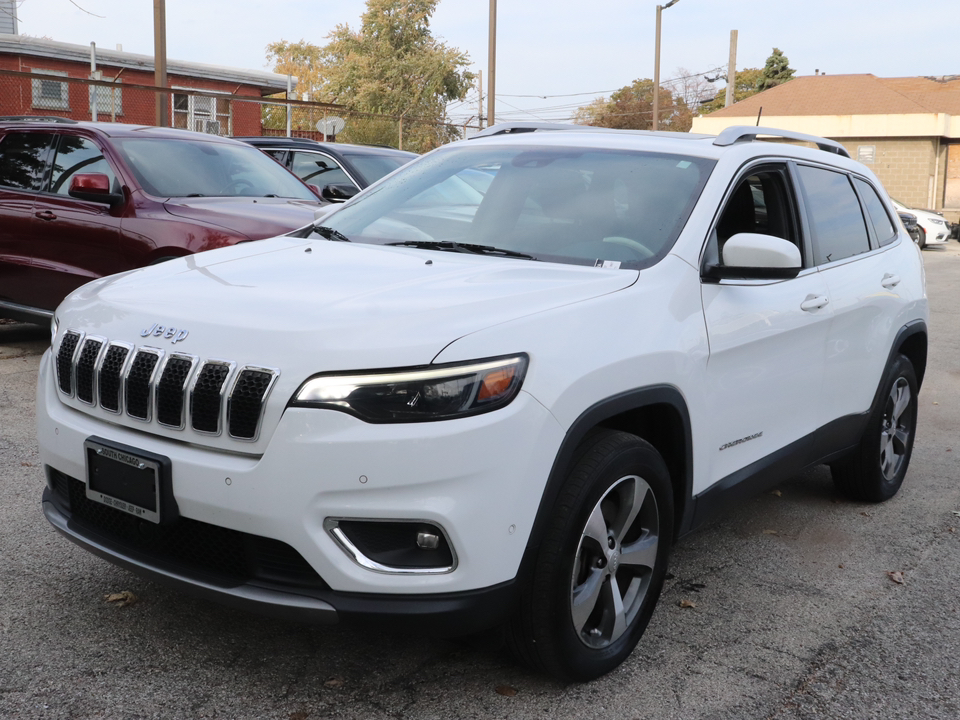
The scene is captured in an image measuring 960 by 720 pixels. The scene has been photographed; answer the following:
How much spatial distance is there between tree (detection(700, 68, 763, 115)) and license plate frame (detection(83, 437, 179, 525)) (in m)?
74.8

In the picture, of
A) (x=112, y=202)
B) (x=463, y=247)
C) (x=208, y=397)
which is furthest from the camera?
(x=112, y=202)

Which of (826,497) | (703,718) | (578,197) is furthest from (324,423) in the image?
(826,497)

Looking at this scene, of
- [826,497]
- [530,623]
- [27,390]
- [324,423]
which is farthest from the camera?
[27,390]

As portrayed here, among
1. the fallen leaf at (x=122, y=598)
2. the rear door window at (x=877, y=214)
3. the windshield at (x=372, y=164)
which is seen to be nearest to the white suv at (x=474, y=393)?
the fallen leaf at (x=122, y=598)

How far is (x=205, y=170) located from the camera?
25.9 feet

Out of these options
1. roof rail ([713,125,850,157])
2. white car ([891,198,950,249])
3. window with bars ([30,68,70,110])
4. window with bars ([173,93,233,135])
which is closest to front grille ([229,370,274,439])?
roof rail ([713,125,850,157])

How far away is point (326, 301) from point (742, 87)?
8274cm

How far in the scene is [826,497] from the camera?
535 centimetres

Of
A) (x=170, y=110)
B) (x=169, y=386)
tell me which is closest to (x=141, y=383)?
(x=169, y=386)

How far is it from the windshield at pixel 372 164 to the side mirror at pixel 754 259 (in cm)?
836

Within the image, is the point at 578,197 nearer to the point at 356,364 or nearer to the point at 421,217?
the point at 421,217

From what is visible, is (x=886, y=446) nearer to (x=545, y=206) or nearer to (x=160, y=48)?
(x=545, y=206)

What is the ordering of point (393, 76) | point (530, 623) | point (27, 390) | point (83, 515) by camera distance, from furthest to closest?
point (393, 76) < point (27, 390) < point (83, 515) < point (530, 623)

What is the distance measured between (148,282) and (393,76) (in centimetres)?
6022
